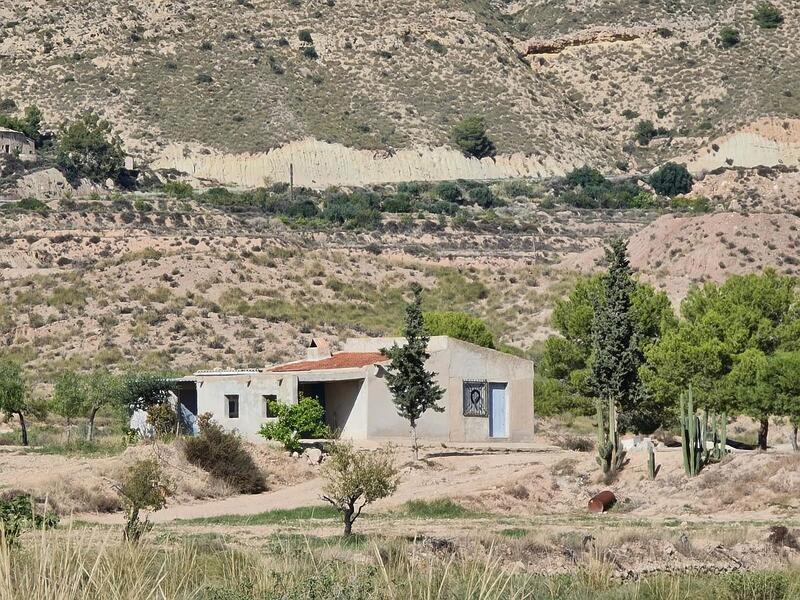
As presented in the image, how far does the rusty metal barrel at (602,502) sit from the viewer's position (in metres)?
32.9

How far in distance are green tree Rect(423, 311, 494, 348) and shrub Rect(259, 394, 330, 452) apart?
38.6 ft

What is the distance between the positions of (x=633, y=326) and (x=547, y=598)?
25799mm

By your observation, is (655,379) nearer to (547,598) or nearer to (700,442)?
(700,442)

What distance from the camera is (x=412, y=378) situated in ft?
131

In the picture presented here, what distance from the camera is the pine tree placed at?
3819 cm

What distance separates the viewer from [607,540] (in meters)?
22.2

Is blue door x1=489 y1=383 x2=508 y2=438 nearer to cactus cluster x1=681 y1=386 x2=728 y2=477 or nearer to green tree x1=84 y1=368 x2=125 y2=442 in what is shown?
cactus cluster x1=681 y1=386 x2=728 y2=477

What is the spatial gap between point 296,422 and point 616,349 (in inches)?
330

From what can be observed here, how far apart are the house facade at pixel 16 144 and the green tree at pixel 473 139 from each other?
28.4 m

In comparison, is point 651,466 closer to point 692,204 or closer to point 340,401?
point 340,401

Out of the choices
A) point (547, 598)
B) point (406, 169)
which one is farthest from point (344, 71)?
point (547, 598)

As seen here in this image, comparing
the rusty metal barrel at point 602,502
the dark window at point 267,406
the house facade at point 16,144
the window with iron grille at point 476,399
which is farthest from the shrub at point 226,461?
the house facade at point 16,144

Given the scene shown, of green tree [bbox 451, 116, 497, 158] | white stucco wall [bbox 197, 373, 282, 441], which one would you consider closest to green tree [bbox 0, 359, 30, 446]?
white stucco wall [bbox 197, 373, 282, 441]

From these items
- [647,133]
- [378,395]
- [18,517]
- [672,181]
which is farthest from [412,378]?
[647,133]
